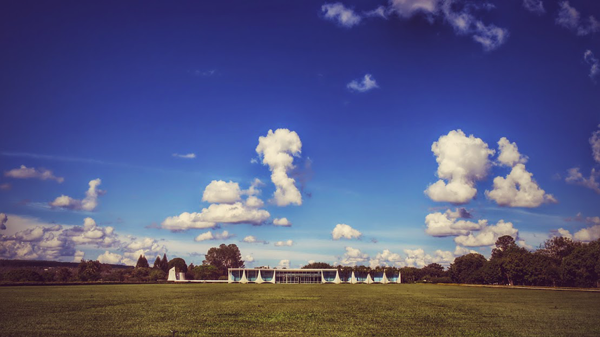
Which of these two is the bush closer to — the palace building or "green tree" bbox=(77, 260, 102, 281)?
"green tree" bbox=(77, 260, 102, 281)

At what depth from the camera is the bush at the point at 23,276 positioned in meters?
72.7

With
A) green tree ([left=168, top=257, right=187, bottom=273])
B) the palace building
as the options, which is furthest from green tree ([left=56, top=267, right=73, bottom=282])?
green tree ([left=168, top=257, right=187, bottom=273])

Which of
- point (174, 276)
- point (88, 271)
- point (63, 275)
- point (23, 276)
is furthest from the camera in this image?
point (174, 276)

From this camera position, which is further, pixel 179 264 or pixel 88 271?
pixel 179 264

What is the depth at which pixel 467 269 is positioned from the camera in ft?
351

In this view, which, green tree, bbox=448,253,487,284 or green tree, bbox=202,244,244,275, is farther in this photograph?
green tree, bbox=202,244,244,275

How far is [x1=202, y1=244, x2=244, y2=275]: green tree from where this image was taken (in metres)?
160

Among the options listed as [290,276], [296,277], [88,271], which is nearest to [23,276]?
[88,271]

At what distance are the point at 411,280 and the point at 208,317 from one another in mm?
124834

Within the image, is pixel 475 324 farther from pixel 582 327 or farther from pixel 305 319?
pixel 305 319

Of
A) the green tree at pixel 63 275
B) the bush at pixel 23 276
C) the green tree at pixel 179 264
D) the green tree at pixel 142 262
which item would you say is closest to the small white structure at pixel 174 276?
the green tree at pixel 63 275

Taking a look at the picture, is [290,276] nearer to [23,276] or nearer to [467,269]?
[467,269]

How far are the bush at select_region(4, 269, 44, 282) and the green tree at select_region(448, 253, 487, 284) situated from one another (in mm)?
93800

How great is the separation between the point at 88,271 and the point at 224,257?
74.5 m
